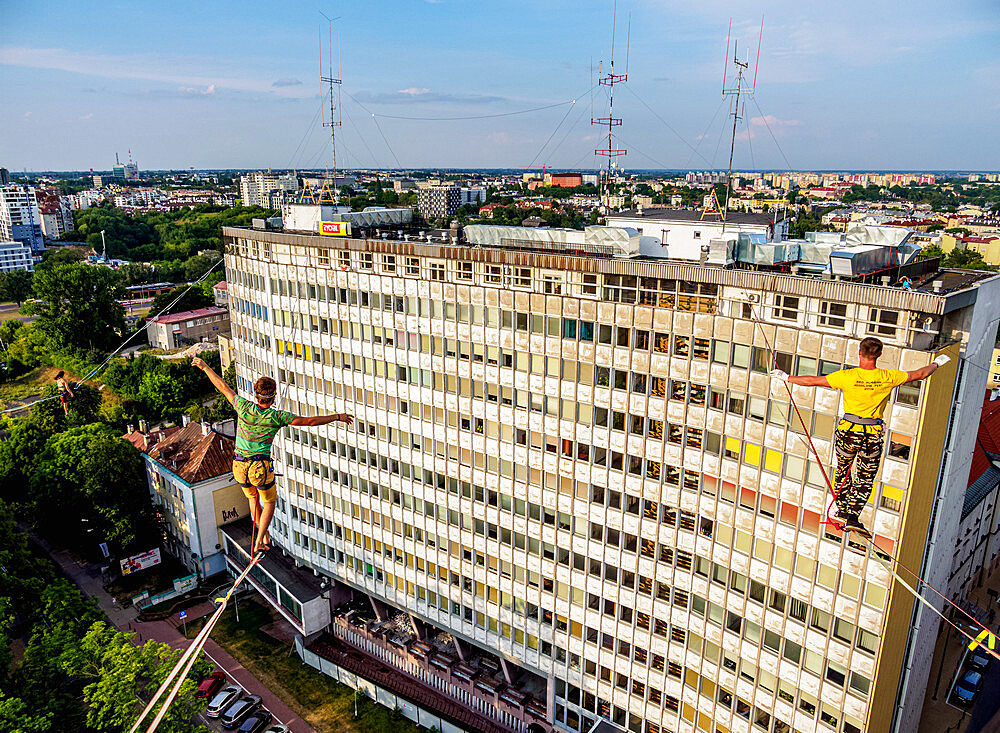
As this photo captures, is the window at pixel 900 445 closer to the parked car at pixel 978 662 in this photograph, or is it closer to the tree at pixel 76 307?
the parked car at pixel 978 662

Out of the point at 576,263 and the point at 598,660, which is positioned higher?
the point at 576,263

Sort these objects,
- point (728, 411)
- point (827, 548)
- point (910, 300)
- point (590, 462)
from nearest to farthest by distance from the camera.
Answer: point (910, 300) → point (827, 548) → point (728, 411) → point (590, 462)

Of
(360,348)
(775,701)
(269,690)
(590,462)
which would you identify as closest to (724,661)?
(775,701)

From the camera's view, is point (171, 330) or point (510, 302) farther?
point (171, 330)

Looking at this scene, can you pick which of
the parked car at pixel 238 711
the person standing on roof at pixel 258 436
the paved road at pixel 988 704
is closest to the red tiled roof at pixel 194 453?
the parked car at pixel 238 711

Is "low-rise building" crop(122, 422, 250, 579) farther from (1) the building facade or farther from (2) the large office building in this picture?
(1) the building facade

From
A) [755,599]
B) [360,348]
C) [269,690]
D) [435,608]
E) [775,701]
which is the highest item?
[360,348]

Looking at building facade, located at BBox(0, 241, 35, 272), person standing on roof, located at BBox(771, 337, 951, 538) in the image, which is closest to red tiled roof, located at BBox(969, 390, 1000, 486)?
person standing on roof, located at BBox(771, 337, 951, 538)

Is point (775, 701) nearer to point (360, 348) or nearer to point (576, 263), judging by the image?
point (576, 263)
